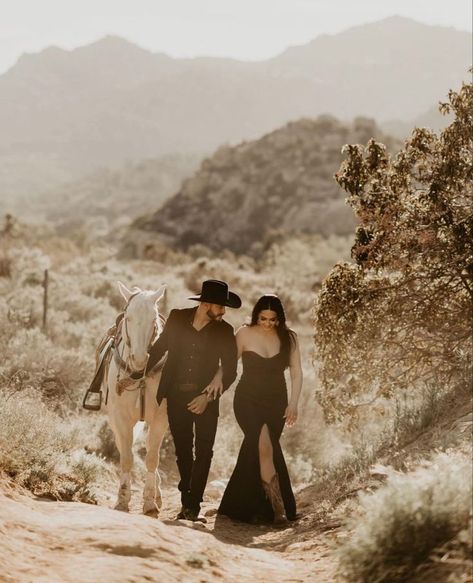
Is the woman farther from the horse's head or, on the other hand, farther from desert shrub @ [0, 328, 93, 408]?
desert shrub @ [0, 328, 93, 408]

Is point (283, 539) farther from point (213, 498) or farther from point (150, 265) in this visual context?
point (150, 265)

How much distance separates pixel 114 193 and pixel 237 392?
155440 millimetres

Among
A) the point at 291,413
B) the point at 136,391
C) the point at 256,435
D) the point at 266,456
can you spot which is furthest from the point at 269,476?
the point at 136,391

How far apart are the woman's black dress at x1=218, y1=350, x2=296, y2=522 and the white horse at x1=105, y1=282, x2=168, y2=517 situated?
29.8 inches

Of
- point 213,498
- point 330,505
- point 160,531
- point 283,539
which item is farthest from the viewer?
point 213,498

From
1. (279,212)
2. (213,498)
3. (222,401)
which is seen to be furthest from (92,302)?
(279,212)

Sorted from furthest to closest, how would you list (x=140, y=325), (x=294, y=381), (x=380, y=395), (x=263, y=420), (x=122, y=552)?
(x=380, y=395), (x=263, y=420), (x=294, y=381), (x=140, y=325), (x=122, y=552)

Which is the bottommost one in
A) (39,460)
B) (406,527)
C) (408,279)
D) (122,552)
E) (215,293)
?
(122,552)

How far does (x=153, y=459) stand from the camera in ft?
24.2

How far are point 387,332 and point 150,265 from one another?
1056 inches

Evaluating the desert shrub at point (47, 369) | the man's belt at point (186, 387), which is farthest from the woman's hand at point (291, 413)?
the desert shrub at point (47, 369)

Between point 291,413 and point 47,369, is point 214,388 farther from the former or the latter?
point 47,369

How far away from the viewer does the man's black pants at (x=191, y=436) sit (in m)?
7.14

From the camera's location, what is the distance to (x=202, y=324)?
727cm
